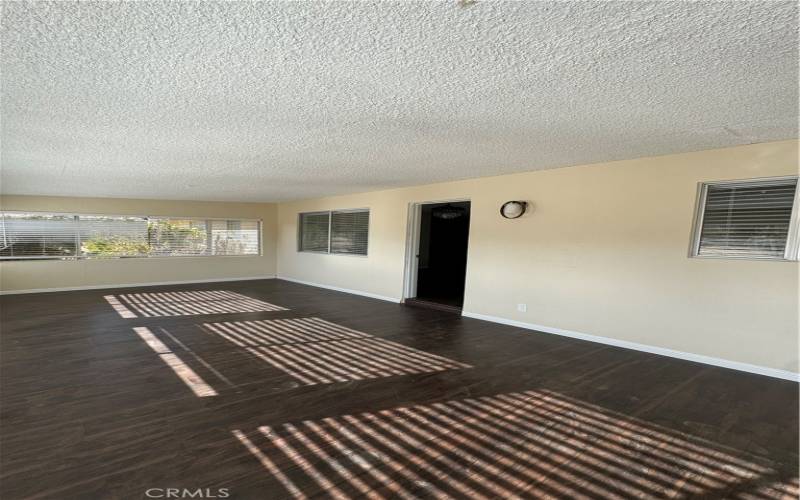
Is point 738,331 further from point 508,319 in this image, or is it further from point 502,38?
point 502,38

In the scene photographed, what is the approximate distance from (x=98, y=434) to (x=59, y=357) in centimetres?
185

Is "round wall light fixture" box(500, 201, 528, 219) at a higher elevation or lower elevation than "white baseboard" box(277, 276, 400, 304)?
higher

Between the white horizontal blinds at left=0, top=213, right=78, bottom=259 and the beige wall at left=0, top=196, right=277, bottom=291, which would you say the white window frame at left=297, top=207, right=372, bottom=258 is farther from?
the white horizontal blinds at left=0, top=213, right=78, bottom=259

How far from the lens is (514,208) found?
4773 millimetres

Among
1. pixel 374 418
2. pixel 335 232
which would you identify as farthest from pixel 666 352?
pixel 335 232

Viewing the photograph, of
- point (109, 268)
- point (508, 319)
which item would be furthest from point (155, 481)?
point (109, 268)

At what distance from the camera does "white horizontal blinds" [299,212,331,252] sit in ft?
27.3

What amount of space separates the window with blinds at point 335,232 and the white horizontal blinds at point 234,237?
1.32 meters

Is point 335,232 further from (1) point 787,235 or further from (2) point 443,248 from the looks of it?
(1) point 787,235

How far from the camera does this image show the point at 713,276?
3.45m

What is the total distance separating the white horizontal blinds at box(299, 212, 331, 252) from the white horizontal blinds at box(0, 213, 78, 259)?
4449 millimetres

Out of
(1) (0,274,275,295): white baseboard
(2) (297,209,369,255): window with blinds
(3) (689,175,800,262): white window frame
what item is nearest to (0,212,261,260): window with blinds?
(1) (0,274,275,295): white baseboard

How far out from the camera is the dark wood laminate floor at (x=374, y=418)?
177 centimetres

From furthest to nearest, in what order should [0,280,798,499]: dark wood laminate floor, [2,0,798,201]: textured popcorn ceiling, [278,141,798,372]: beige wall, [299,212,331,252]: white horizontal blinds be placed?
1. [299,212,331,252]: white horizontal blinds
2. [278,141,798,372]: beige wall
3. [0,280,798,499]: dark wood laminate floor
4. [2,0,798,201]: textured popcorn ceiling
